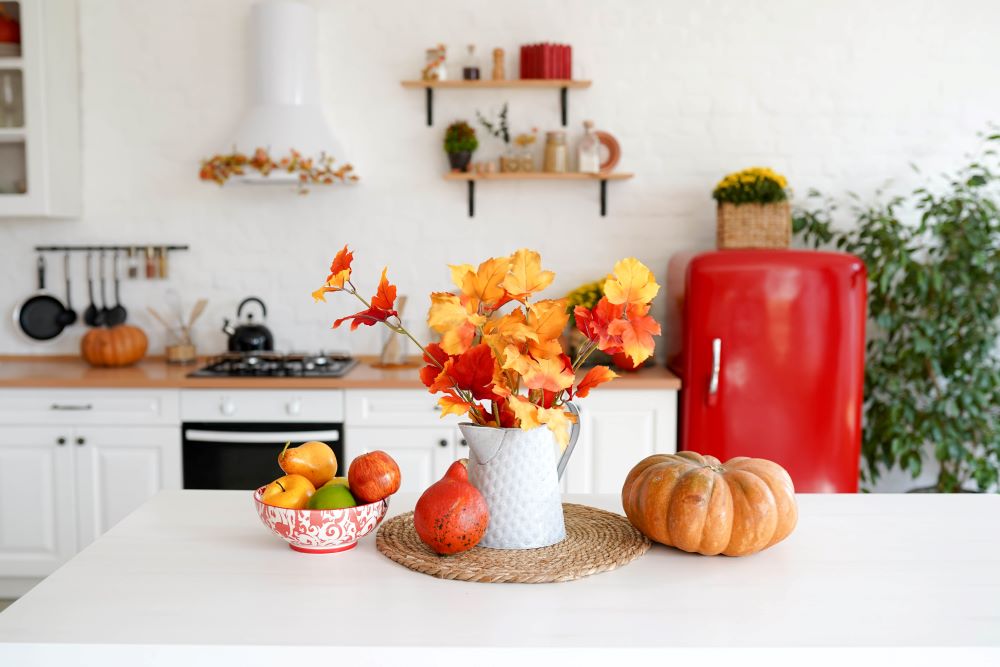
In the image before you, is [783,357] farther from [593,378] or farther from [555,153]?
[593,378]

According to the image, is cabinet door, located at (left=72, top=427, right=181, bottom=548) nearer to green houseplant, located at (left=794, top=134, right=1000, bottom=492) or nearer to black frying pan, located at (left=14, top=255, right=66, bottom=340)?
black frying pan, located at (left=14, top=255, right=66, bottom=340)

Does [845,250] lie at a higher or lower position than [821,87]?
lower

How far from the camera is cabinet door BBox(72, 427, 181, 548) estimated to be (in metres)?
3.34

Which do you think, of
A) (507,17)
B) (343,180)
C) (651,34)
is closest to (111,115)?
(343,180)

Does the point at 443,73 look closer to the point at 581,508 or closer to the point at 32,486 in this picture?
the point at 32,486

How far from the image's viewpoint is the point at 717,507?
1.40m

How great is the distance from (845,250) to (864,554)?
251 centimetres

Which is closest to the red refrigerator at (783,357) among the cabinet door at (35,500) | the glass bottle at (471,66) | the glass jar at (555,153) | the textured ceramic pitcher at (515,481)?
the glass jar at (555,153)

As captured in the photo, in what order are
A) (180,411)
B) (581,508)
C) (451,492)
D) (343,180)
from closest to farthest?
(451,492), (581,508), (180,411), (343,180)

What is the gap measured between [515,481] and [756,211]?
2.35 meters

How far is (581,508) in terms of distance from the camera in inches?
67.8

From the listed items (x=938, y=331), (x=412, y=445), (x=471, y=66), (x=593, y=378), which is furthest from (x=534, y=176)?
(x=593, y=378)

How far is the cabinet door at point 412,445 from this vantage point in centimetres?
333

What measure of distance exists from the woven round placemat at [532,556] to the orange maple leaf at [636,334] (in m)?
0.33
